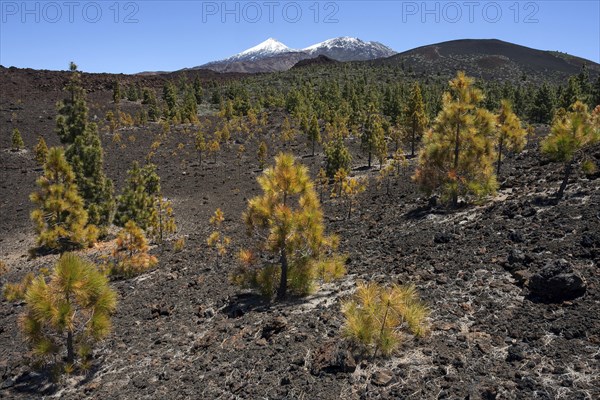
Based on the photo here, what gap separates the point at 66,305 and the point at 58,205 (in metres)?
8.03

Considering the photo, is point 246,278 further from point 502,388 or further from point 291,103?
point 291,103

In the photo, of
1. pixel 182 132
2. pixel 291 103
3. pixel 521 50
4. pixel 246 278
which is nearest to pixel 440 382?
pixel 246 278

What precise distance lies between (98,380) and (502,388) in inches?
328

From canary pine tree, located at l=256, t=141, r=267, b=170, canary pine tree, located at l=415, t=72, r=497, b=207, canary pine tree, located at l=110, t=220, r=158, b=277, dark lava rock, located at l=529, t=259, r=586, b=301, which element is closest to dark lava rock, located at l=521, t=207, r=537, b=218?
canary pine tree, located at l=415, t=72, r=497, b=207

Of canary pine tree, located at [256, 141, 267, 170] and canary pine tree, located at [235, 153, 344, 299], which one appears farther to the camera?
canary pine tree, located at [256, 141, 267, 170]

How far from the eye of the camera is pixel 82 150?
85.0 feet

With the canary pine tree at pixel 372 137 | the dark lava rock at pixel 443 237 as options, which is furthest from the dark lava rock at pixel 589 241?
the canary pine tree at pixel 372 137

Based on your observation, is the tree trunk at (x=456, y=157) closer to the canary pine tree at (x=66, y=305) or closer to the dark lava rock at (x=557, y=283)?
the dark lava rock at (x=557, y=283)

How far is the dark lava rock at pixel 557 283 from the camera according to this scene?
8.04 meters

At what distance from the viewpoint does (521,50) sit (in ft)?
563

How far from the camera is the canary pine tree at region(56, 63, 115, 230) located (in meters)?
25.4

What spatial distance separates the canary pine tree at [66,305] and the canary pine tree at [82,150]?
1810 centimetres

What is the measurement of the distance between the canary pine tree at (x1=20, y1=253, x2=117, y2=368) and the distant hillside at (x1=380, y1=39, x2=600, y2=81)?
125 meters

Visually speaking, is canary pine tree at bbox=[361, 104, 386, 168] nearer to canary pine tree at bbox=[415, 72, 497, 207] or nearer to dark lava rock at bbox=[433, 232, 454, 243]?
canary pine tree at bbox=[415, 72, 497, 207]
